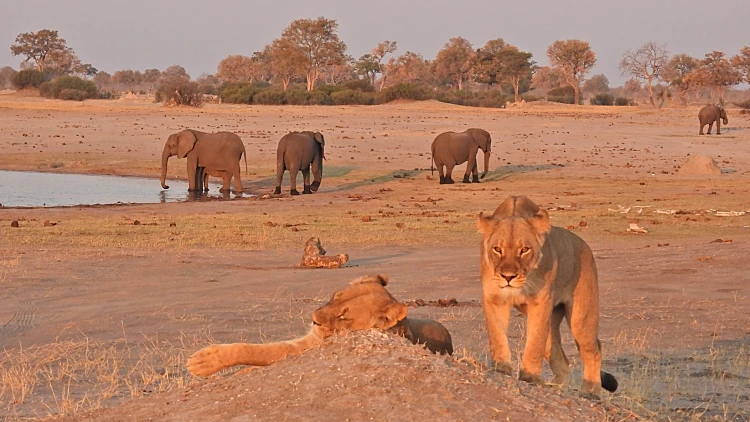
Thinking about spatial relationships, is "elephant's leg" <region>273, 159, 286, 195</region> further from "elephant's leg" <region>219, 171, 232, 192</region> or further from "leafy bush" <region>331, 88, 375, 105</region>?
"leafy bush" <region>331, 88, 375, 105</region>

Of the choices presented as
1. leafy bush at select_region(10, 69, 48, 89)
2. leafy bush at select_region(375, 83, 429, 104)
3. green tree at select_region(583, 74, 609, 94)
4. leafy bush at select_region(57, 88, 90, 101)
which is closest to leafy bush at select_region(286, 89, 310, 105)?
leafy bush at select_region(375, 83, 429, 104)

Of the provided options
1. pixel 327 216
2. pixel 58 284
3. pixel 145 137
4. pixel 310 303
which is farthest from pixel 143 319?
pixel 145 137

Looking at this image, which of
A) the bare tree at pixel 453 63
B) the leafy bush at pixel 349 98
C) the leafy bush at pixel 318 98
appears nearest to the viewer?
the leafy bush at pixel 318 98

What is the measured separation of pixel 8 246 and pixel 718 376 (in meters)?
10.5

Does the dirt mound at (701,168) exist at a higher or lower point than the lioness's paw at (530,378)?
lower

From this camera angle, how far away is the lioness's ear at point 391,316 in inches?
223

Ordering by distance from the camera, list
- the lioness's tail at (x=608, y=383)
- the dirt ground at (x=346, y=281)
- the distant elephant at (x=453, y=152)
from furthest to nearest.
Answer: the distant elephant at (x=453, y=152) → the lioness's tail at (x=608, y=383) → the dirt ground at (x=346, y=281)

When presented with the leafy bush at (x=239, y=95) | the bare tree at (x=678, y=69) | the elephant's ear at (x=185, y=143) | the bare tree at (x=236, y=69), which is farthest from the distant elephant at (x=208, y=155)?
the bare tree at (x=236, y=69)

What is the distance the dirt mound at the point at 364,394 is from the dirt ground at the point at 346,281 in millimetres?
12

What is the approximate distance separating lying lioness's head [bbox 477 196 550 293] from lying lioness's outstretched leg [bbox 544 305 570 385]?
0.85 meters

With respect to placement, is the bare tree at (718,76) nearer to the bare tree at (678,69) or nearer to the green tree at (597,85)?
the bare tree at (678,69)

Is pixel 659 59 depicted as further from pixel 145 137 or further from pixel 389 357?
pixel 389 357

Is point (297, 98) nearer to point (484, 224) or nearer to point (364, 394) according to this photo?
point (484, 224)

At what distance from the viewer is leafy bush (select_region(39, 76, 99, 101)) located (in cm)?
6478
